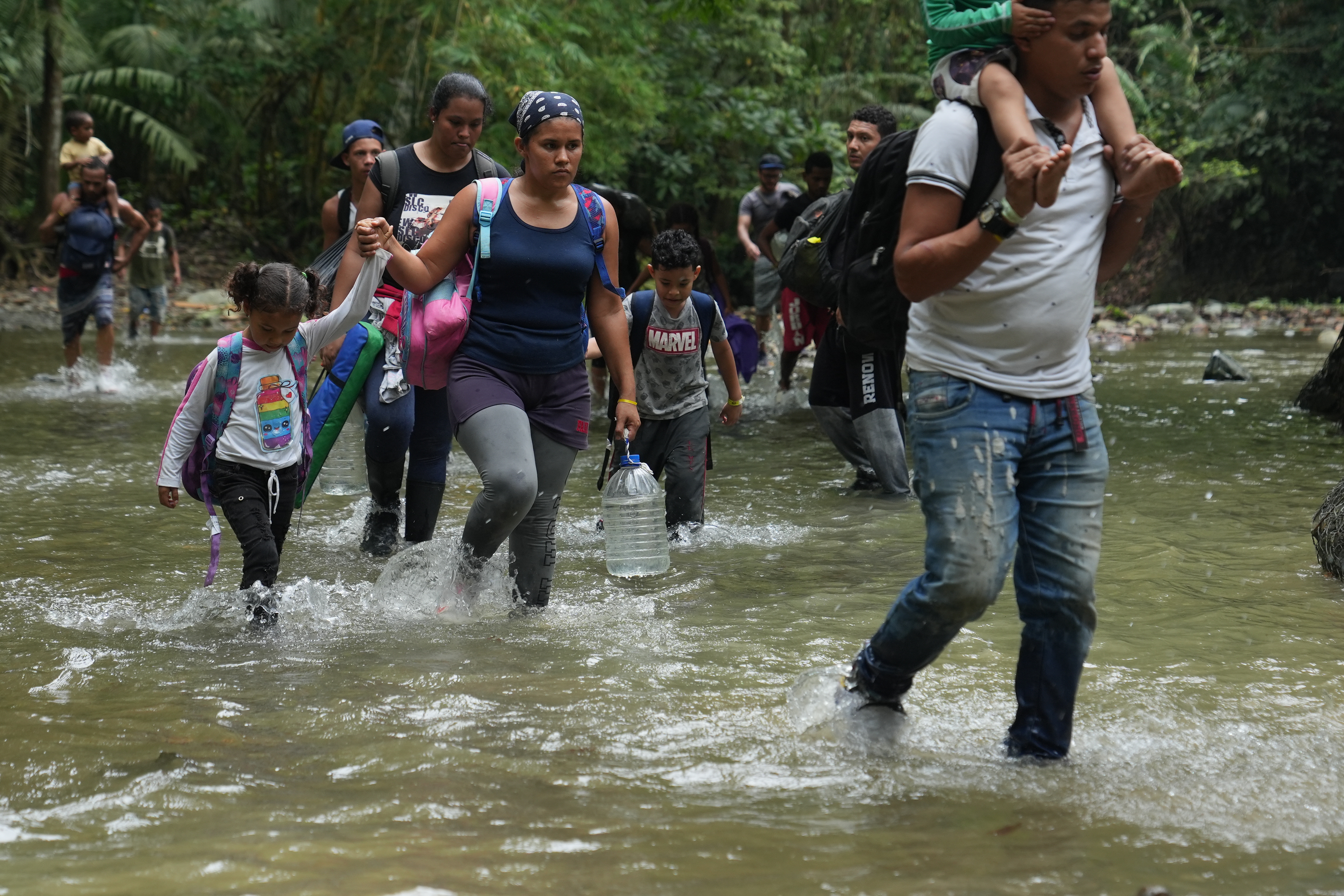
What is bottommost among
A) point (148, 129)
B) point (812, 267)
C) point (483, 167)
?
point (812, 267)

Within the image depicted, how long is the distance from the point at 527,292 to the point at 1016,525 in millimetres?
2240

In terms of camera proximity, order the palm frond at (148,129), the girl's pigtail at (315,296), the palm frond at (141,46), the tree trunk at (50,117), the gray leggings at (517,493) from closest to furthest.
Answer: the gray leggings at (517,493) < the girl's pigtail at (315,296) < the tree trunk at (50,117) < the palm frond at (148,129) < the palm frond at (141,46)

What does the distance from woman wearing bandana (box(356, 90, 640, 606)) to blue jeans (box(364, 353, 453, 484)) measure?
1120 mm

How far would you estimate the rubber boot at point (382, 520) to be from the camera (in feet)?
21.9

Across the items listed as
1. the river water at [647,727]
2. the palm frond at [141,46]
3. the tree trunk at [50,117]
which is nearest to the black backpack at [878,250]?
the river water at [647,727]

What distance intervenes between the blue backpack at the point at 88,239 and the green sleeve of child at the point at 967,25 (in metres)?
11.1

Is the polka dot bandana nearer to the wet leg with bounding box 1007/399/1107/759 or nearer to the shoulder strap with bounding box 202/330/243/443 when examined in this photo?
the shoulder strap with bounding box 202/330/243/443

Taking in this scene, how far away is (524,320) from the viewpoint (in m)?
5.12

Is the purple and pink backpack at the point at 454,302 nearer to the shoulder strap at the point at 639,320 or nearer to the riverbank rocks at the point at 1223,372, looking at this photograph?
the shoulder strap at the point at 639,320

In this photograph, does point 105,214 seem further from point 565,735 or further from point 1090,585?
point 1090,585

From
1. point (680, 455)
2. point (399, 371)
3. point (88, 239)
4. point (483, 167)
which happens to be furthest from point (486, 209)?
point (88, 239)

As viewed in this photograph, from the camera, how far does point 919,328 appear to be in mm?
3605

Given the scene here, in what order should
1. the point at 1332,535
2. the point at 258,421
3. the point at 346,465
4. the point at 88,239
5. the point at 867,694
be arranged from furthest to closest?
the point at 88,239 → the point at 346,465 → the point at 1332,535 → the point at 258,421 → the point at 867,694

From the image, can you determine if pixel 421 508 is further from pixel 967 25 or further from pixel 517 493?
pixel 967 25
